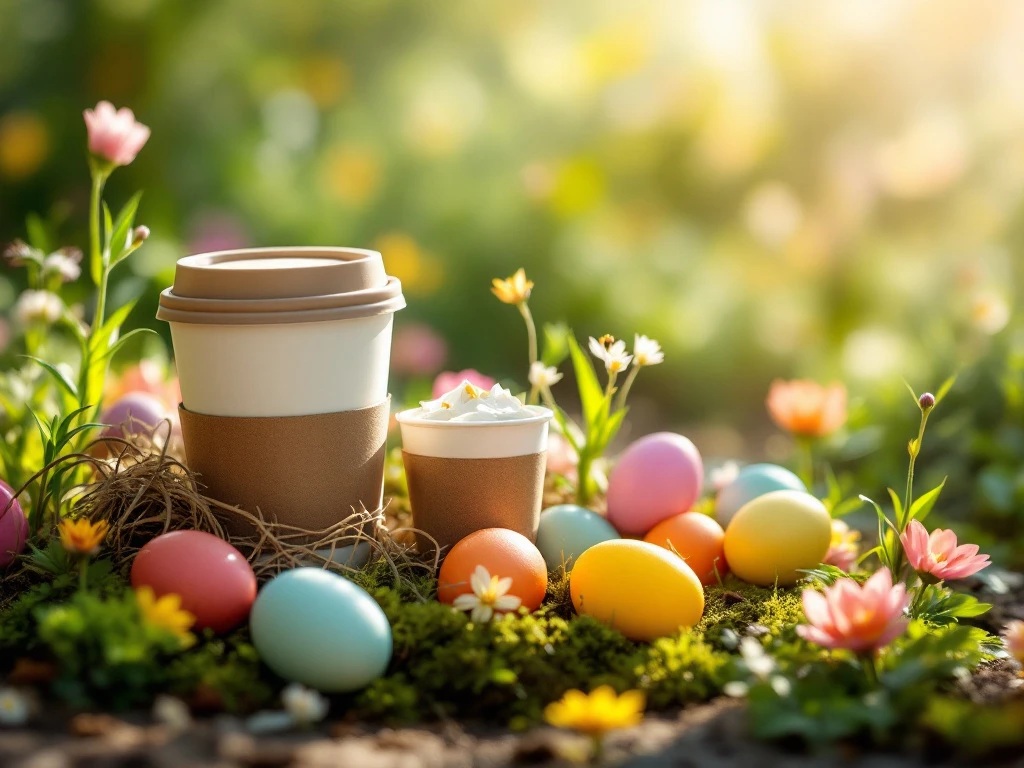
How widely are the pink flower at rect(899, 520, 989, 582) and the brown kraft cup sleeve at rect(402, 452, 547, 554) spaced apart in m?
0.67

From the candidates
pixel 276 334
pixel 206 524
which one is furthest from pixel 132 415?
pixel 276 334

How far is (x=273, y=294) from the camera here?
174 centimetres

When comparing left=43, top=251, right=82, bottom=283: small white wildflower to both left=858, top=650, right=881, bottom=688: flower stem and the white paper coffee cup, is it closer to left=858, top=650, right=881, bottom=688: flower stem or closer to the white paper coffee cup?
the white paper coffee cup

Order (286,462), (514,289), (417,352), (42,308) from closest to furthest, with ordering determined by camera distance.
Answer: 1. (286,462)
2. (514,289)
3. (42,308)
4. (417,352)

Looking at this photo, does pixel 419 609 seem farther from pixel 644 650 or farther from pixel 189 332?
pixel 189 332

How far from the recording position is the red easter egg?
160 cm

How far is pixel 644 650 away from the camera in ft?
5.44

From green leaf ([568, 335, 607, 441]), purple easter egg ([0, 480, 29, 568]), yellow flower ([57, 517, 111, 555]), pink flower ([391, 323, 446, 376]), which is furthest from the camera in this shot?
pink flower ([391, 323, 446, 376])

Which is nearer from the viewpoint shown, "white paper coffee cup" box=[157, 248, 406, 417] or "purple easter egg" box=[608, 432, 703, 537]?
"white paper coffee cup" box=[157, 248, 406, 417]

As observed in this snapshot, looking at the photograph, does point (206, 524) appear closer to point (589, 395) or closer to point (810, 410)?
point (589, 395)

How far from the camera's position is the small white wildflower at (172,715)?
1.37 metres

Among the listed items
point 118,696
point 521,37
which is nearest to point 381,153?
point 521,37

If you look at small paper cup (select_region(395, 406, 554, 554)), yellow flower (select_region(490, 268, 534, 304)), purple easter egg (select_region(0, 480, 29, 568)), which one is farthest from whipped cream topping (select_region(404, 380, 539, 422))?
purple easter egg (select_region(0, 480, 29, 568))

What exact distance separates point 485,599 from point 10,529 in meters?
0.88
